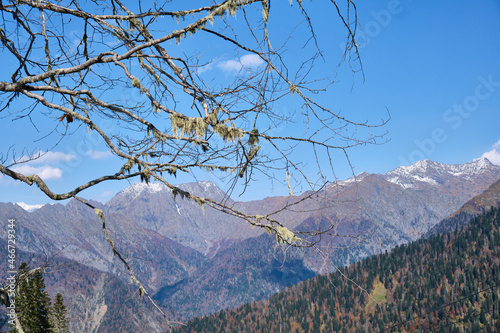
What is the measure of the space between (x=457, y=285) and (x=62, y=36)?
21800 centimetres

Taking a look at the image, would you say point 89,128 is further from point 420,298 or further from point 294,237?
point 420,298

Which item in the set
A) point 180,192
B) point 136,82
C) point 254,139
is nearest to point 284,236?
point 254,139

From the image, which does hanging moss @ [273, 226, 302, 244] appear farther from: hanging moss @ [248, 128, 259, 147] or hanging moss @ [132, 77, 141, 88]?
hanging moss @ [132, 77, 141, 88]

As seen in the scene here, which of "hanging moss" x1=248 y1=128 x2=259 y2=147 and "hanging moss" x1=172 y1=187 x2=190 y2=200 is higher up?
"hanging moss" x1=248 y1=128 x2=259 y2=147

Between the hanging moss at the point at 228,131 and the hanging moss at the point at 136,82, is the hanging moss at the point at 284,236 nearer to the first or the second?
the hanging moss at the point at 228,131

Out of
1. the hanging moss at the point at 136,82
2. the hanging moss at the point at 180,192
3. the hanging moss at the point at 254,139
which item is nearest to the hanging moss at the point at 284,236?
the hanging moss at the point at 254,139

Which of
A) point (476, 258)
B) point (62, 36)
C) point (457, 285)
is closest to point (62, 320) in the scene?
point (62, 36)

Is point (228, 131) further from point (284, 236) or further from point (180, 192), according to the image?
point (284, 236)

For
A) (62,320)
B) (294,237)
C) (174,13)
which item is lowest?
(62,320)

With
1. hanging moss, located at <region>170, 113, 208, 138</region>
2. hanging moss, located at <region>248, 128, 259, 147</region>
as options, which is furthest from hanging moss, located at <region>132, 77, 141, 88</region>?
hanging moss, located at <region>248, 128, 259, 147</region>

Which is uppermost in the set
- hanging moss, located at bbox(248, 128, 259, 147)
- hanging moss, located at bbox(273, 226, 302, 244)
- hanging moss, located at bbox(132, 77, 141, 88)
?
hanging moss, located at bbox(132, 77, 141, 88)

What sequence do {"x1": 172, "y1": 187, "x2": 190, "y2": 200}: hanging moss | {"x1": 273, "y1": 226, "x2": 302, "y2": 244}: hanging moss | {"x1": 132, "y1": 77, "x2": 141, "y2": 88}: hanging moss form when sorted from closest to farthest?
{"x1": 273, "y1": 226, "x2": 302, "y2": 244}: hanging moss < {"x1": 172, "y1": 187, "x2": 190, "y2": 200}: hanging moss < {"x1": 132, "y1": 77, "x2": 141, "y2": 88}: hanging moss

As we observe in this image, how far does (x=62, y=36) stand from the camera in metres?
5.27

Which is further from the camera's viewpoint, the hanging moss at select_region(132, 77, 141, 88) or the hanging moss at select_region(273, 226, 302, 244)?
the hanging moss at select_region(132, 77, 141, 88)
